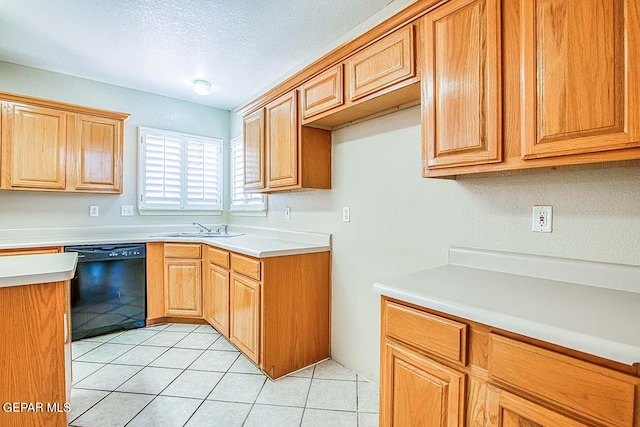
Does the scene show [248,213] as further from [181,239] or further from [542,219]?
[542,219]

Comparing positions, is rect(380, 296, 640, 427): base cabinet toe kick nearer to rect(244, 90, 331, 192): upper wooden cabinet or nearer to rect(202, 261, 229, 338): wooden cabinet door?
rect(244, 90, 331, 192): upper wooden cabinet

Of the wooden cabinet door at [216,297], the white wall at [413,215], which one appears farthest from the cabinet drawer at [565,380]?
the wooden cabinet door at [216,297]

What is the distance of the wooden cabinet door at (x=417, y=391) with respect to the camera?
1.06 m

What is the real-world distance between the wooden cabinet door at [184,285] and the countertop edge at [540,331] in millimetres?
2662

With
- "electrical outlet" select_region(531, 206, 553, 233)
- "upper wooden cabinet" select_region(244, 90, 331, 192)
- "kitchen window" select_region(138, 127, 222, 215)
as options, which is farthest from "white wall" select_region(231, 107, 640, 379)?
"kitchen window" select_region(138, 127, 222, 215)

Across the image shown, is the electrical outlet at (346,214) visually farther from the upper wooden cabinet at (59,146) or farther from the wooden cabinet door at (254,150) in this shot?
the upper wooden cabinet at (59,146)

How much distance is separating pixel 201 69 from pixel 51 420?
288 centimetres

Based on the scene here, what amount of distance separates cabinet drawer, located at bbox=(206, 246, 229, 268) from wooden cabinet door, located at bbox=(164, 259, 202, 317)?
0.26 metres

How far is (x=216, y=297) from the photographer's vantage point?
9.65 feet

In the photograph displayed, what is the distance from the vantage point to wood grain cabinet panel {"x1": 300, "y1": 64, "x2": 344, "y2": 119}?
1994 mm

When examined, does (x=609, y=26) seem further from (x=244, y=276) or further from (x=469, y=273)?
(x=244, y=276)

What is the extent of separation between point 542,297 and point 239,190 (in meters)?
3.53

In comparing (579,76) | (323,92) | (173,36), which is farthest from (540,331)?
(173,36)

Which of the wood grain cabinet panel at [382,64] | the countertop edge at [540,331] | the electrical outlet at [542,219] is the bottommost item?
the countertop edge at [540,331]
